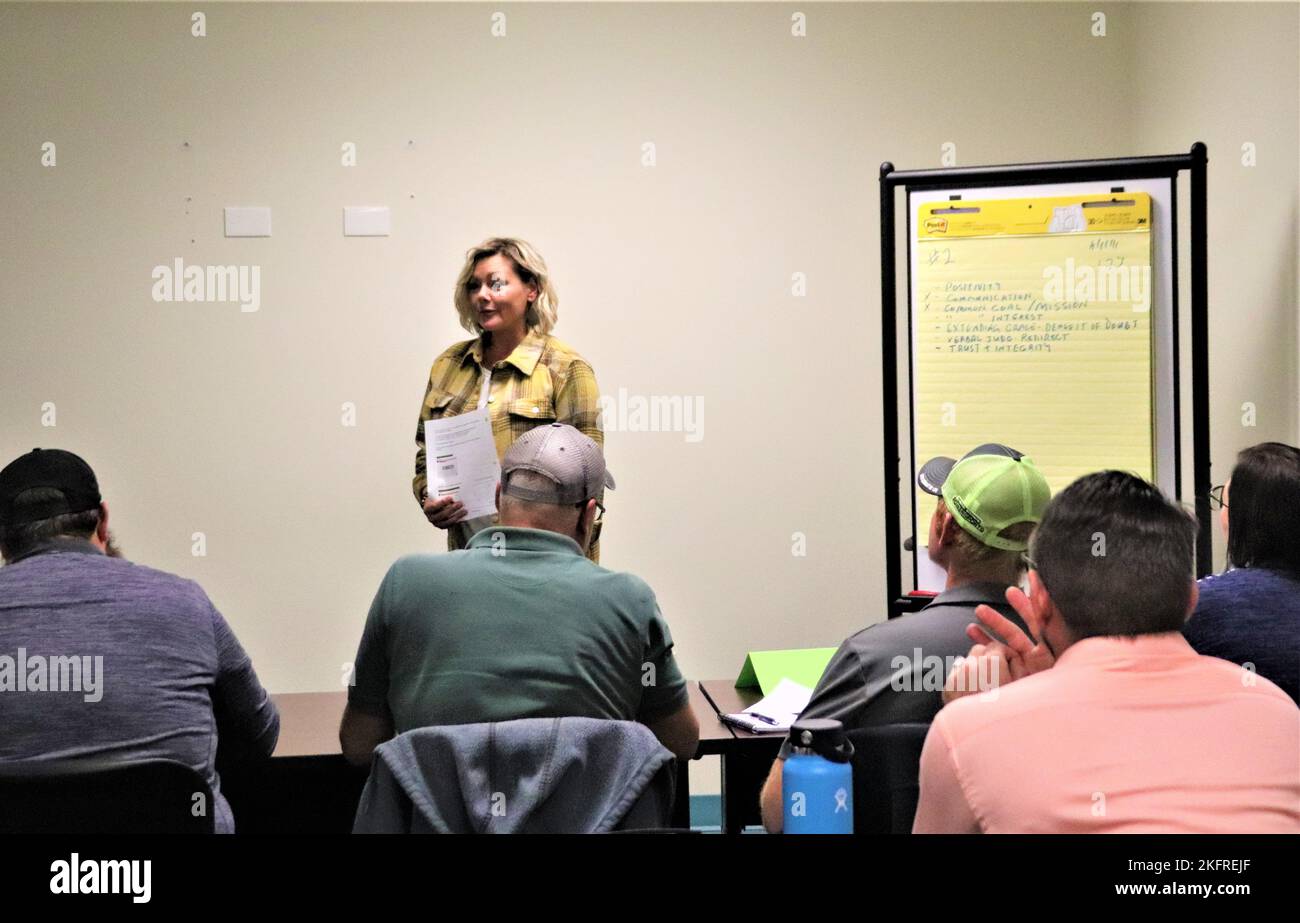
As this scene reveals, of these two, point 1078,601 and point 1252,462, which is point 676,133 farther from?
point 1078,601

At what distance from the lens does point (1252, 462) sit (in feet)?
7.34

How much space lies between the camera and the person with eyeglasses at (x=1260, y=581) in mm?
1980

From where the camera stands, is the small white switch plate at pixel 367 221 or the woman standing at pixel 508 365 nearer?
the woman standing at pixel 508 365

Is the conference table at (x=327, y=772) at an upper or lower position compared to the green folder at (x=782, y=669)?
lower

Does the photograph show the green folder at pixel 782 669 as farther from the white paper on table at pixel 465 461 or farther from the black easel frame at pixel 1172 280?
the white paper on table at pixel 465 461

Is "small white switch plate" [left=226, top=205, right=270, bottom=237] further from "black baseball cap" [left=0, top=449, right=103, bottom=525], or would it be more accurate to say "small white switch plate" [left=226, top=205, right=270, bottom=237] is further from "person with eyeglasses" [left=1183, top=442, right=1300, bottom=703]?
"person with eyeglasses" [left=1183, top=442, right=1300, bottom=703]

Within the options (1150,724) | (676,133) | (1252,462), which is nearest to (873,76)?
(676,133)

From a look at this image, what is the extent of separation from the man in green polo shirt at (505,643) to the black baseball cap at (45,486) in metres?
0.58

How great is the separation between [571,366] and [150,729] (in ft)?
5.49

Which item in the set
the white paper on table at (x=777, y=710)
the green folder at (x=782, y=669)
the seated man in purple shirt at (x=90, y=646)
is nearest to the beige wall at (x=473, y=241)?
the green folder at (x=782, y=669)

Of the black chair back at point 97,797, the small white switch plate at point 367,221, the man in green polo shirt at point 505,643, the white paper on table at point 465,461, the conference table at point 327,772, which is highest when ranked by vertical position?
the small white switch plate at point 367,221


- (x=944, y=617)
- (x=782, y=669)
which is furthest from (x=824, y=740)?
(x=782, y=669)

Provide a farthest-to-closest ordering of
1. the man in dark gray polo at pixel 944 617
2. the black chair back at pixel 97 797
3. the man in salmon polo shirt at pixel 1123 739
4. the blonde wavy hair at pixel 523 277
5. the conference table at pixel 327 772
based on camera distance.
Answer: the blonde wavy hair at pixel 523 277
the conference table at pixel 327 772
the man in dark gray polo at pixel 944 617
the black chair back at pixel 97 797
the man in salmon polo shirt at pixel 1123 739

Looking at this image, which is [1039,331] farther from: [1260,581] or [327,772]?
[327,772]
